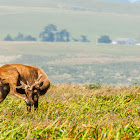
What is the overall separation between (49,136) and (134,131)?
1.75 meters

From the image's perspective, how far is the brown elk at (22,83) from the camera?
934 centimetres

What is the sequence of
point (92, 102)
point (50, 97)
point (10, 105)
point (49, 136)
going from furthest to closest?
1. point (50, 97)
2. point (92, 102)
3. point (10, 105)
4. point (49, 136)

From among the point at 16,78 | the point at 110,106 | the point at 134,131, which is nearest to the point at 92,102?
the point at 110,106

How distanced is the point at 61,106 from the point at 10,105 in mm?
1645

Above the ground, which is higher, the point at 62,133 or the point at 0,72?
the point at 0,72

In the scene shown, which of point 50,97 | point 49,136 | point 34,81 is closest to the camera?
point 49,136

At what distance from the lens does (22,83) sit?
369 inches

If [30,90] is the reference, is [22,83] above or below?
above

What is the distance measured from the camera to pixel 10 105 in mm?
11227

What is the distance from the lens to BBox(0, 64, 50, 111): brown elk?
934cm

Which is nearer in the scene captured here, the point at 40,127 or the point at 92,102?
the point at 40,127

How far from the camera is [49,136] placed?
7137mm

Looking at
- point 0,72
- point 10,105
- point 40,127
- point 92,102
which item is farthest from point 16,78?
point 92,102

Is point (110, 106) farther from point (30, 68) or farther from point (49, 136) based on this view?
point (49, 136)
